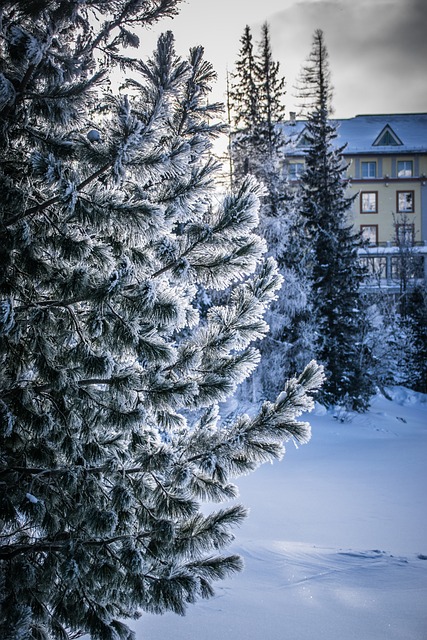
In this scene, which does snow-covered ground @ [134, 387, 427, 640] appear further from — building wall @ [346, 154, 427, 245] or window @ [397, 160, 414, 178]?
window @ [397, 160, 414, 178]

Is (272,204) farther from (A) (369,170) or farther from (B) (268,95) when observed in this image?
(A) (369,170)

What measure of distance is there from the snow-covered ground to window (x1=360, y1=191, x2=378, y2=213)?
102ft

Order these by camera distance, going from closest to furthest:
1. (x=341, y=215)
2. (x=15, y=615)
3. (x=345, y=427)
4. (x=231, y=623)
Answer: (x=15, y=615), (x=231, y=623), (x=345, y=427), (x=341, y=215)

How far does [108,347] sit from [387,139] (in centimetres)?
4556

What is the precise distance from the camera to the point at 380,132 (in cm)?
4359

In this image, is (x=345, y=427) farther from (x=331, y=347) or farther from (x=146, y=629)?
(x=146, y=629)

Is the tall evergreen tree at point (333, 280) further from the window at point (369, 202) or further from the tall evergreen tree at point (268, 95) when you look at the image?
the window at point (369, 202)

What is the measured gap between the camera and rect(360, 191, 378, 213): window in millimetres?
44281

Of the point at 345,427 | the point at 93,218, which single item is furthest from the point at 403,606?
the point at 345,427

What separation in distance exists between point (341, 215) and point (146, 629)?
1872 centimetres

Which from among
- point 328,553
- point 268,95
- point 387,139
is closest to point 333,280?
point 268,95

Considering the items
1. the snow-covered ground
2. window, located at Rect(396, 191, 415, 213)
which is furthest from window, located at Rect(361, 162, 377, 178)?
the snow-covered ground

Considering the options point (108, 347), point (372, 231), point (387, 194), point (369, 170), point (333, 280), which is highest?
point (369, 170)

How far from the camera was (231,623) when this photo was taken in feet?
14.8
